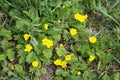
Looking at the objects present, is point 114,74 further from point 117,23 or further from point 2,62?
point 2,62

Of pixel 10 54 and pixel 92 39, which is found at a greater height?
pixel 92 39

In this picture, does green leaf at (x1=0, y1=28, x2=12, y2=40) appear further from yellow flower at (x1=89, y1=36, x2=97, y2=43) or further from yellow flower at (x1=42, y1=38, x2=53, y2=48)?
yellow flower at (x1=89, y1=36, x2=97, y2=43)

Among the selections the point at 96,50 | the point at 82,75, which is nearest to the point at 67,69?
the point at 82,75

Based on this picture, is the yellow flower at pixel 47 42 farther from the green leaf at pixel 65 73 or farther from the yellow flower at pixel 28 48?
the green leaf at pixel 65 73

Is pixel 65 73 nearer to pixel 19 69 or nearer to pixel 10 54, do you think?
pixel 19 69

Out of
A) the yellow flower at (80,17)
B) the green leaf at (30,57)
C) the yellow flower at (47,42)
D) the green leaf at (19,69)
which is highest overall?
the yellow flower at (80,17)

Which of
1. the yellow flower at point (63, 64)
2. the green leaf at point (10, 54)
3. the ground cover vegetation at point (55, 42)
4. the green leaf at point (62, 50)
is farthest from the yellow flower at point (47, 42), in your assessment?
the green leaf at point (10, 54)

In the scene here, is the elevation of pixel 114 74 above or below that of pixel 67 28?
below

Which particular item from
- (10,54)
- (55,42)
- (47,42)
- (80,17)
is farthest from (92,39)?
(10,54)

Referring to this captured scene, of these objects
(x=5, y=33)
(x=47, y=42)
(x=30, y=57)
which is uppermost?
(x=5, y=33)
